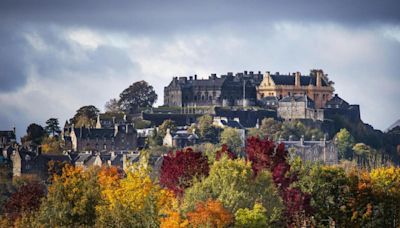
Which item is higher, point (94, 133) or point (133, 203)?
point (94, 133)

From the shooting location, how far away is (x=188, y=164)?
70562mm

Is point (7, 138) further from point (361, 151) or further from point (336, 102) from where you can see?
point (336, 102)

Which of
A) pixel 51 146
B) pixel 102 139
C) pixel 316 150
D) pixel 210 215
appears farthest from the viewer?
pixel 316 150

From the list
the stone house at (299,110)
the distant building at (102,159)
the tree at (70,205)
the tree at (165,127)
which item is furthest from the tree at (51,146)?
the tree at (70,205)

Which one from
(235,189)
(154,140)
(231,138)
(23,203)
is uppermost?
(231,138)

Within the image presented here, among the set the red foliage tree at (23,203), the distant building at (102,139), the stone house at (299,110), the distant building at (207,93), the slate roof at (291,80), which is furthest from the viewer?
the slate roof at (291,80)

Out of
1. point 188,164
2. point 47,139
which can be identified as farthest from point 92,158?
point 188,164

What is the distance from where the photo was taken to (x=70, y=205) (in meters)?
61.0

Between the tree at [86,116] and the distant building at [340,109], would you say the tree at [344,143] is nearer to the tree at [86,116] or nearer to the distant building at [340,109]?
the distant building at [340,109]

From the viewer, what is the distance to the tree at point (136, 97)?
503ft

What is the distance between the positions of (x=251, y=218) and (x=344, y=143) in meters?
81.7

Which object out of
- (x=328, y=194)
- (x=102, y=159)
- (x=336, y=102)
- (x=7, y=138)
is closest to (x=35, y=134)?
(x=7, y=138)

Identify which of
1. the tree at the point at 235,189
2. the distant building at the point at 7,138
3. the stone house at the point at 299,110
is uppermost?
the stone house at the point at 299,110

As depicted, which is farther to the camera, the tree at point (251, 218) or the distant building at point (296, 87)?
the distant building at point (296, 87)
